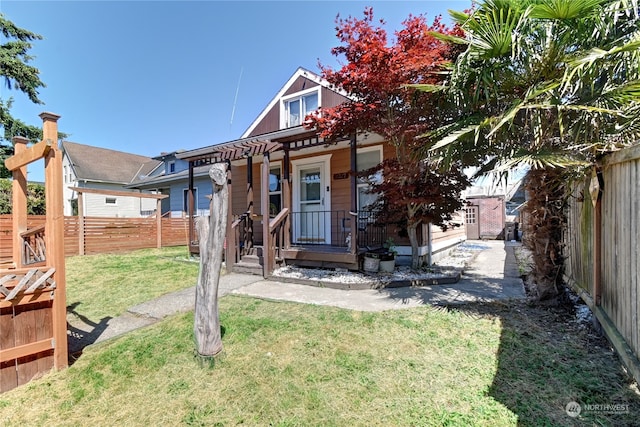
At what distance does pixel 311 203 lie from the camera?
8875 mm

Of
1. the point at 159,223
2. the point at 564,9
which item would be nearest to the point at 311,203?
the point at 564,9

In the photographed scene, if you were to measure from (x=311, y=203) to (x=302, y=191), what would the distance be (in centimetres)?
52

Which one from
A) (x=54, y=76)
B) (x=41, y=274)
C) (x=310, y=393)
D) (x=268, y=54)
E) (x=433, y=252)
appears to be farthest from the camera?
(x=54, y=76)

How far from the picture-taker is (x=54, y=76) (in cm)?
1602

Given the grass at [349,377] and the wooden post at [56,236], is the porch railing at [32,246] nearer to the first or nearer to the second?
the wooden post at [56,236]

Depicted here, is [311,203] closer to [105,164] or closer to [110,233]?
[110,233]

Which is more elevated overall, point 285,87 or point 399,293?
point 285,87

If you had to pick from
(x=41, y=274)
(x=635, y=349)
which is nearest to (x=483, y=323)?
(x=635, y=349)

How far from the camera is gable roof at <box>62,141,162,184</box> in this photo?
69.8ft

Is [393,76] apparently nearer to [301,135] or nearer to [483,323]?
[301,135]

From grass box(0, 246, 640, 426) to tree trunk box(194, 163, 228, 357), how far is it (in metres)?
0.22

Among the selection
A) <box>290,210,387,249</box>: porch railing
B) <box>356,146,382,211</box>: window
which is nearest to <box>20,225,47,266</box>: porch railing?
<box>290,210,387,249</box>: porch railing

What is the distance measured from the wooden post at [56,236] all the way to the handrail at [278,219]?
3.72 meters

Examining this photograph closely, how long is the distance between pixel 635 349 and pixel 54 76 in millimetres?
23207
